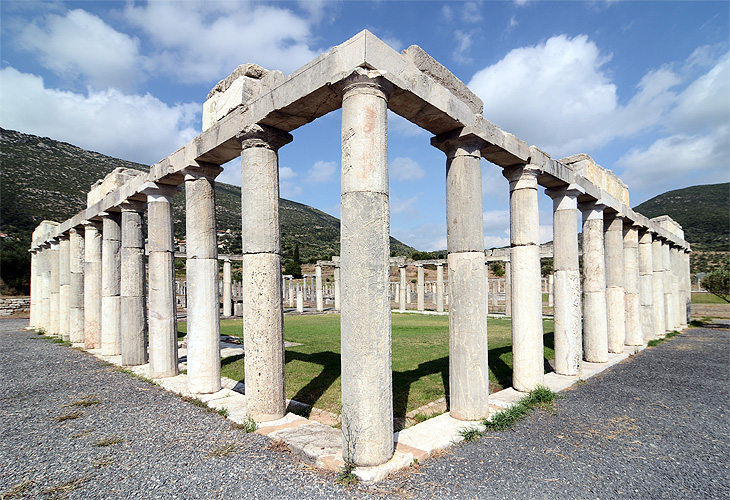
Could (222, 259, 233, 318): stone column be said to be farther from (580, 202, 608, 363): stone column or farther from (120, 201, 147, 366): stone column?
(580, 202, 608, 363): stone column

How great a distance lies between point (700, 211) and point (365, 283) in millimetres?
76572

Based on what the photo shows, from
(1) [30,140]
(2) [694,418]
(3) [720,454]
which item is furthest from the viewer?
(1) [30,140]

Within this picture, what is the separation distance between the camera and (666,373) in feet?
29.5

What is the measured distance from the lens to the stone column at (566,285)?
27.9 ft

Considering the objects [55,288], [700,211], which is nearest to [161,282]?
[55,288]

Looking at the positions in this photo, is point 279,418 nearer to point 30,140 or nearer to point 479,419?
point 479,419

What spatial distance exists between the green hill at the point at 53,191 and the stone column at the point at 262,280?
76.4 feet

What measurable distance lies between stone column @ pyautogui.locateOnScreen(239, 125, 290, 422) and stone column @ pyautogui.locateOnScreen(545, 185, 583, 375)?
6.05 meters

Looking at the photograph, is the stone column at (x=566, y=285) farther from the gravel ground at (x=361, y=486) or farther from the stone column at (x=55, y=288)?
the stone column at (x=55, y=288)

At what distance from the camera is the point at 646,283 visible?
44.9ft

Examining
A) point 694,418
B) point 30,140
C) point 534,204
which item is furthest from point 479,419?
point 30,140

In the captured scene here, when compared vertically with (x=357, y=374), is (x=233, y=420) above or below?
below

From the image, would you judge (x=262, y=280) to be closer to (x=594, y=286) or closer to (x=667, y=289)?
(x=594, y=286)

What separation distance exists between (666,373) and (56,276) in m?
20.3
